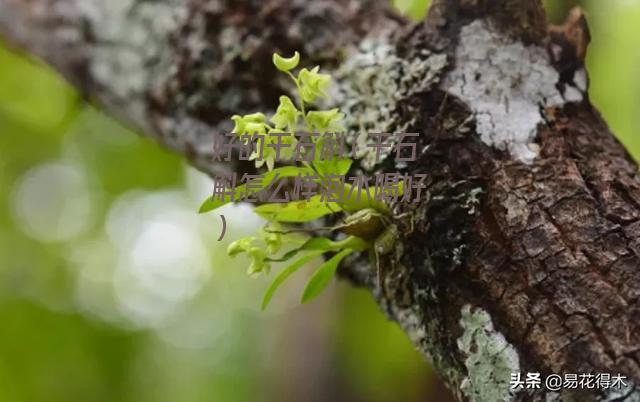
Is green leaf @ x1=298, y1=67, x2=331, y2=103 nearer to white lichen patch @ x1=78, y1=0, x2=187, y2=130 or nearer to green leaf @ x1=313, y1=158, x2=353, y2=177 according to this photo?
green leaf @ x1=313, y1=158, x2=353, y2=177

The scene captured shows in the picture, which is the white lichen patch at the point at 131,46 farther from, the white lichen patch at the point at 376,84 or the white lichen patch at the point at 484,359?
the white lichen patch at the point at 484,359

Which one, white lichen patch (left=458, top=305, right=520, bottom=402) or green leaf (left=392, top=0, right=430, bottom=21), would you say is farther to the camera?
green leaf (left=392, top=0, right=430, bottom=21)

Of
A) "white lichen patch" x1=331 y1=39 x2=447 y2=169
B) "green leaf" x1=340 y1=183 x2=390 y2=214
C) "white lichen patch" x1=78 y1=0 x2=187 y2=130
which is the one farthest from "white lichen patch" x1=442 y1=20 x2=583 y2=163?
"white lichen patch" x1=78 y1=0 x2=187 y2=130

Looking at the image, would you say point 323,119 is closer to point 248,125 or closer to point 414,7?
point 248,125

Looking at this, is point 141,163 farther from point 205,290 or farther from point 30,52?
point 205,290

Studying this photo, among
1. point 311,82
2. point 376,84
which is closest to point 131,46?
point 376,84

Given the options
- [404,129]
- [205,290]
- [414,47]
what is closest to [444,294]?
[404,129]
